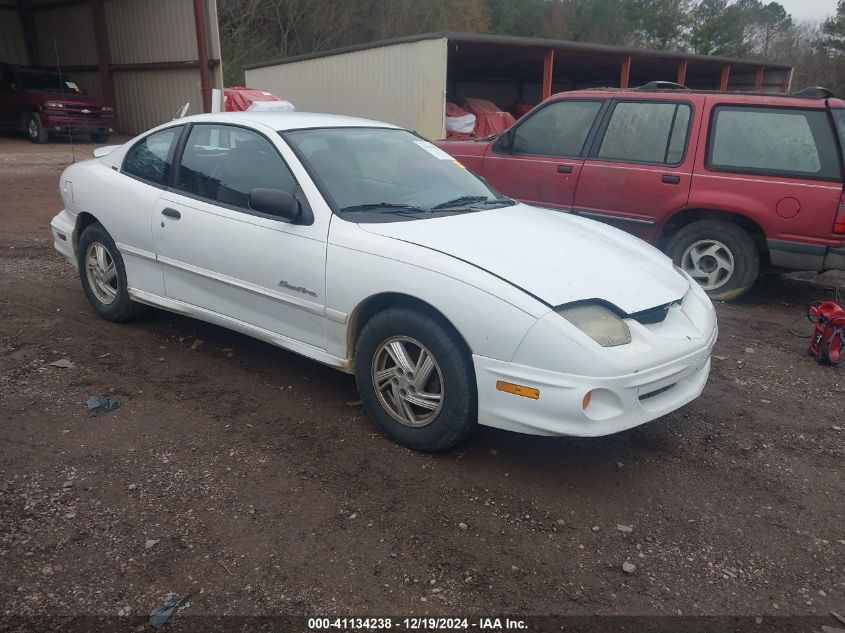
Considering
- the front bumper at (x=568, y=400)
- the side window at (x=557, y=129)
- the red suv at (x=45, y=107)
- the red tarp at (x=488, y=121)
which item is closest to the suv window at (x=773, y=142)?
the side window at (x=557, y=129)

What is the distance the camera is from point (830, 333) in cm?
488

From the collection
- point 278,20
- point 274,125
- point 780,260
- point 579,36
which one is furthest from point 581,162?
point 579,36

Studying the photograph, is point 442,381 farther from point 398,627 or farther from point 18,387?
point 18,387

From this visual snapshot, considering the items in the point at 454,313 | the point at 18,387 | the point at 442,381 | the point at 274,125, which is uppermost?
the point at 274,125

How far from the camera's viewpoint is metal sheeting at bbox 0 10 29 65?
23047 millimetres

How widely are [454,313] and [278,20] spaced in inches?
1255

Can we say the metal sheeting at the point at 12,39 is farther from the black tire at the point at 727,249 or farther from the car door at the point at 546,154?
the black tire at the point at 727,249

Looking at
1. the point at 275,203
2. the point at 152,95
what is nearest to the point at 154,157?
the point at 275,203

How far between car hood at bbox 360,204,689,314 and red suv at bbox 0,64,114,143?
52.9 feet

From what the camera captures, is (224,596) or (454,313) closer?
(224,596)

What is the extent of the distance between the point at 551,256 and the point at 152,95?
1873 cm

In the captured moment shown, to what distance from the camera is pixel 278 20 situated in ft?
103

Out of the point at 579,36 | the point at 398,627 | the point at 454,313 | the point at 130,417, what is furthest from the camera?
the point at 579,36

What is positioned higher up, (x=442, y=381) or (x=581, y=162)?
(x=581, y=162)
